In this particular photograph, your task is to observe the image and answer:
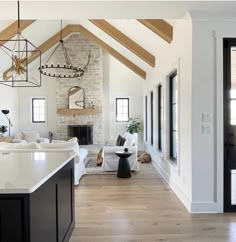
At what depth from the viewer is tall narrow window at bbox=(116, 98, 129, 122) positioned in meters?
11.3

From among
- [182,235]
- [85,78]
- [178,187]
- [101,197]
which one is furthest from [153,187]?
[85,78]

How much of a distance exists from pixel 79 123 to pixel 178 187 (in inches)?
280

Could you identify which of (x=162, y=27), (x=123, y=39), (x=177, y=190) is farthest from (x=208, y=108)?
(x=123, y=39)

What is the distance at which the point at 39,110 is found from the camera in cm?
1158

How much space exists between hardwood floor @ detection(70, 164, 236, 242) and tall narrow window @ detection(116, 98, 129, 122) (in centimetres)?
609

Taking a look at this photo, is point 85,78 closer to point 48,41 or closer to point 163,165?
point 48,41

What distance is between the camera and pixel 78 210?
13.1 ft

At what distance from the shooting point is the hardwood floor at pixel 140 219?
3088 mm

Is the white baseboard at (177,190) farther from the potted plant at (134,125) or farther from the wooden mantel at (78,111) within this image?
the wooden mantel at (78,111)

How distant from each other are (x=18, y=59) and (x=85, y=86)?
7162 millimetres

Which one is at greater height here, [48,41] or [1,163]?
[48,41]

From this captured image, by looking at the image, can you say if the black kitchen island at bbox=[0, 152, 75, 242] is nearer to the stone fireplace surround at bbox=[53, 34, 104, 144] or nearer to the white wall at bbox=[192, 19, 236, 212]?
the white wall at bbox=[192, 19, 236, 212]

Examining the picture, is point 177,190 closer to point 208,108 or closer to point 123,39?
point 208,108

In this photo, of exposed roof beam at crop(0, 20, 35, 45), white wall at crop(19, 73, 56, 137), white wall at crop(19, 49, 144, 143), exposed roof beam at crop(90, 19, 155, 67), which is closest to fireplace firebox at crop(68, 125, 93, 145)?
white wall at crop(19, 49, 144, 143)
